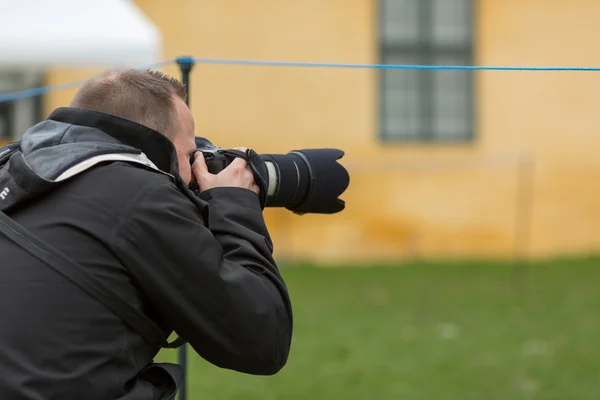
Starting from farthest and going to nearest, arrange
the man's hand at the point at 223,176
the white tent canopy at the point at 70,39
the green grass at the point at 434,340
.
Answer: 1. the white tent canopy at the point at 70,39
2. the green grass at the point at 434,340
3. the man's hand at the point at 223,176

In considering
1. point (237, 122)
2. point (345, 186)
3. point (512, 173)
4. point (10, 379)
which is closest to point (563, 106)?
point (512, 173)

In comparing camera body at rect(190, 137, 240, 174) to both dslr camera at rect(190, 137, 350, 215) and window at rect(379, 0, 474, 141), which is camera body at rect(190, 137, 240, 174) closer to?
dslr camera at rect(190, 137, 350, 215)

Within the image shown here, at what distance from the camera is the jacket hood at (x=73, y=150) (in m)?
1.68

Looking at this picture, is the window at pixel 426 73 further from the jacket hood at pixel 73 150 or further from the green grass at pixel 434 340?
the jacket hood at pixel 73 150

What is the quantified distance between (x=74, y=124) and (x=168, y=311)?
356 mm

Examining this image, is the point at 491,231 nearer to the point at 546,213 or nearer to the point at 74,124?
the point at 546,213

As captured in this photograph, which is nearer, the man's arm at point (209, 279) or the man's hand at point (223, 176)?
the man's arm at point (209, 279)

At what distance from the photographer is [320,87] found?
10844mm

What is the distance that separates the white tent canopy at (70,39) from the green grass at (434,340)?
1693 mm

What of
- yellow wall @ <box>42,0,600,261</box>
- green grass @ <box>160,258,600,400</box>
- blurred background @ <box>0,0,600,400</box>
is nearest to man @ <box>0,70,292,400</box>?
green grass @ <box>160,258,600,400</box>

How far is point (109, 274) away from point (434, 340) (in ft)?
16.2

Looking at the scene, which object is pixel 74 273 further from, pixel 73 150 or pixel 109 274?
pixel 73 150

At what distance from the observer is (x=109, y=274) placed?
166 cm

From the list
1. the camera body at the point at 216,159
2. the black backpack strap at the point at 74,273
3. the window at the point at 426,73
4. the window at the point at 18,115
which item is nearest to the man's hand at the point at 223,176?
the camera body at the point at 216,159
